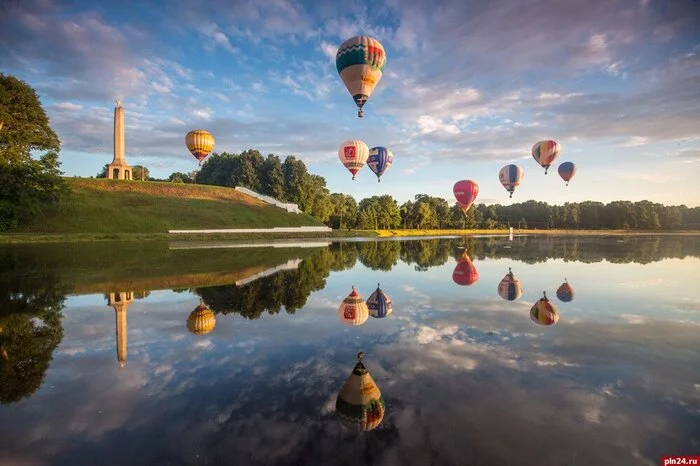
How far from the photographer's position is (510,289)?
16891mm

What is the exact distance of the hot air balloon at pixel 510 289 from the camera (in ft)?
50.5

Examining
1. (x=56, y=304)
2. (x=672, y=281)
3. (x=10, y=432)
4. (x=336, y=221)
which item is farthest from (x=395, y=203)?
(x=10, y=432)

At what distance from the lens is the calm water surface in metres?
5.12

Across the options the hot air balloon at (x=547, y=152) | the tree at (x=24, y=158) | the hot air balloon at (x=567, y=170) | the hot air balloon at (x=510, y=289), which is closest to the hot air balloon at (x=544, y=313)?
the hot air balloon at (x=510, y=289)

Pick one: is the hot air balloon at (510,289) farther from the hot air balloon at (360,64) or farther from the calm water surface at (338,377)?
the hot air balloon at (360,64)

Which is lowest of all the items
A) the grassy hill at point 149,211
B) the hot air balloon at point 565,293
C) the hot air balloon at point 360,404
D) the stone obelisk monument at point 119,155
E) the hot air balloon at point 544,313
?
the hot air balloon at point 360,404

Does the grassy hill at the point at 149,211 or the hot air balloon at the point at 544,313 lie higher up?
the grassy hill at the point at 149,211

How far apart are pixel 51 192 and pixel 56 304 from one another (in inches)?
1517

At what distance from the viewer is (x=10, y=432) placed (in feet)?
17.5

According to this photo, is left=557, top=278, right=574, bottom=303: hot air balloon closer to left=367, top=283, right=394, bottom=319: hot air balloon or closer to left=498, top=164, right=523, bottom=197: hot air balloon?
left=367, top=283, right=394, bottom=319: hot air balloon

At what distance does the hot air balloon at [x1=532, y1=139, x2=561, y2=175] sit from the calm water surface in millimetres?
39324

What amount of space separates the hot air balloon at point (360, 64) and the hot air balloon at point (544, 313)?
934 inches

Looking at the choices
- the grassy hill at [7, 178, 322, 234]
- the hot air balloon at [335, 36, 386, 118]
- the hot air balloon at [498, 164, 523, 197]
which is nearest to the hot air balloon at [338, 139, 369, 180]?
the hot air balloon at [335, 36, 386, 118]

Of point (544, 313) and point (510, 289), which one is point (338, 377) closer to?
point (544, 313)
